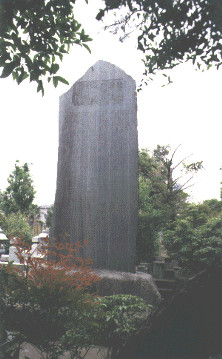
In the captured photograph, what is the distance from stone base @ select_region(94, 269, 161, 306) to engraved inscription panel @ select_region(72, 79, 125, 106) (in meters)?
3.23

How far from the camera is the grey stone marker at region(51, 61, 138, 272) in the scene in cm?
525

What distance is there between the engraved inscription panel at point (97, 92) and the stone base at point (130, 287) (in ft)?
10.6

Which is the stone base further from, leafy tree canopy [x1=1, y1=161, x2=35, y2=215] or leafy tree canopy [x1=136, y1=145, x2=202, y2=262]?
leafy tree canopy [x1=1, y1=161, x2=35, y2=215]

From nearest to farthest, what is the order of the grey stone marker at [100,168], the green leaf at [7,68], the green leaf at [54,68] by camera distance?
the green leaf at [7,68], the green leaf at [54,68], the grey stone marker at [100,168]

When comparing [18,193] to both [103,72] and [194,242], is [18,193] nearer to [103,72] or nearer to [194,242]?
[194,242]

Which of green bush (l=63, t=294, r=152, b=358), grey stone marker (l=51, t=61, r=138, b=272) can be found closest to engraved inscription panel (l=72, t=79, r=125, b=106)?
grey stone marker (l=51, t=61, r=138, b=272)

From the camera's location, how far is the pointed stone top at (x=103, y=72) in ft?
18.3

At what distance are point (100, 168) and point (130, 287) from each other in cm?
218

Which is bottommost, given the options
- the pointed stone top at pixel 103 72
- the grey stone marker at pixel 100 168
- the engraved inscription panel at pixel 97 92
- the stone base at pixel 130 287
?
the stone base at pixel 130 287

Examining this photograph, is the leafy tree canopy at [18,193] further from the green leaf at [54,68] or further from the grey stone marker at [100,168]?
the green leaf at [54,68]

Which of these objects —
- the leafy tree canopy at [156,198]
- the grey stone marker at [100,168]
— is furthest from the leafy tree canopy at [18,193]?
the grey stone marker at [100,168]

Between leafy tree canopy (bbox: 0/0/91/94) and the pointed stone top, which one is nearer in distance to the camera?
leafy tree canopy (bbox: 0/0/91/94)

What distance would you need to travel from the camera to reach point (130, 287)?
4.70 metres

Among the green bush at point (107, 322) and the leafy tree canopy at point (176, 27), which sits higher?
the leafy tree canopy at point (176, 27)
